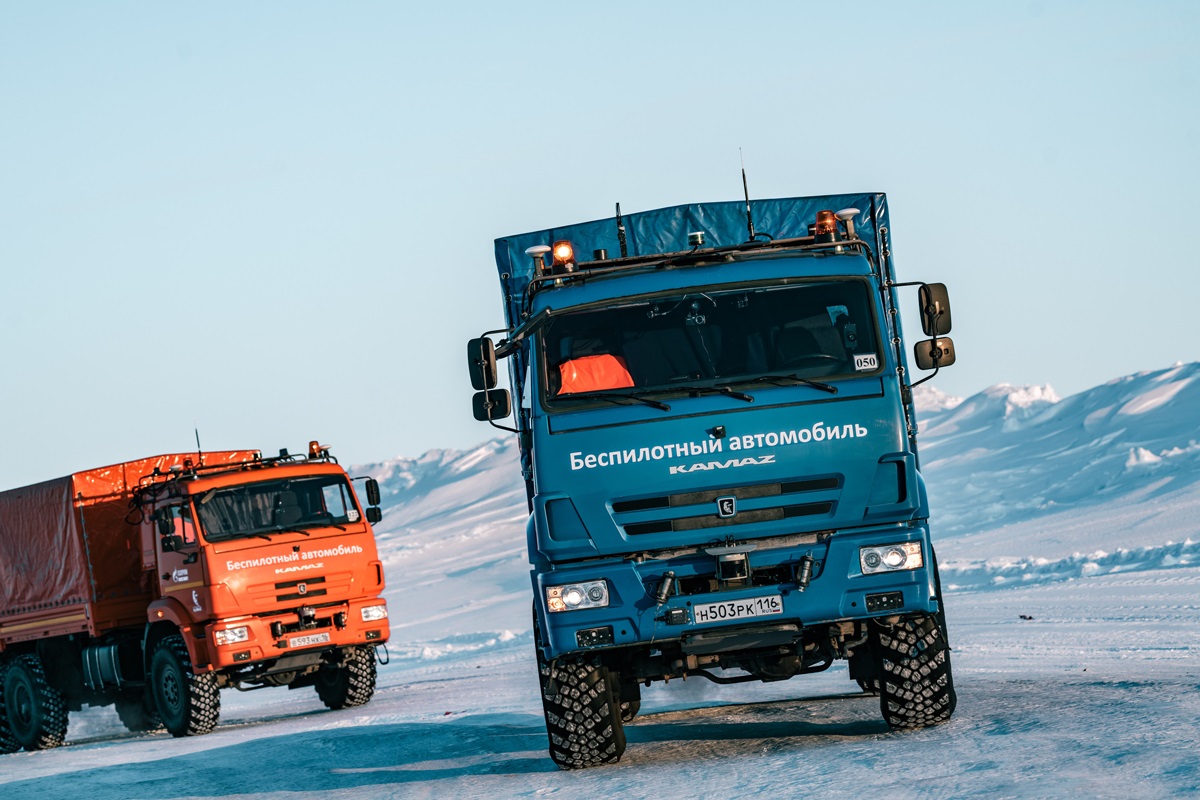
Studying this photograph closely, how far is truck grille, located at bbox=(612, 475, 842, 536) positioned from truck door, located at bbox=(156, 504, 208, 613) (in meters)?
9.20

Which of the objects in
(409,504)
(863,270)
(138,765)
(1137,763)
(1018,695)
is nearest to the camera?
(1137,763)

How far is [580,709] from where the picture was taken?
378 inches

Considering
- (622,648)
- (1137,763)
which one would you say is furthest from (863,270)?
(1137,763)

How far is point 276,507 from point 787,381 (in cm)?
963

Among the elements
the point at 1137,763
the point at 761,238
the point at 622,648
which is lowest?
the point at 1137,763

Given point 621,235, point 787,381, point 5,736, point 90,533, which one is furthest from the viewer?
point 5,736

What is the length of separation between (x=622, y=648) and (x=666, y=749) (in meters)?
1.52

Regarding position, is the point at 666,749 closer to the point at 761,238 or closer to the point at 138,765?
the point at 761,238

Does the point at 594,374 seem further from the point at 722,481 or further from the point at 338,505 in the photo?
the point at 338,505

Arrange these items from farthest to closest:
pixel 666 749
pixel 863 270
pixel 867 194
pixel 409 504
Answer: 1. pixel 409 504
2. pixel 867 194
3. pixel 666 749
4. pixel 863 270

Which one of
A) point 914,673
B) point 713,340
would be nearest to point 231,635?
point 713,340

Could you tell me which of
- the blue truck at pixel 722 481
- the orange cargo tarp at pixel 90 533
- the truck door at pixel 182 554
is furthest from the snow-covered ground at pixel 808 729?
the orange cargo tarp at pixel 90 533

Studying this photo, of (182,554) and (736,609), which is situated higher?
(182,554)

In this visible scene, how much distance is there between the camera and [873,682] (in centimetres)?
1209
